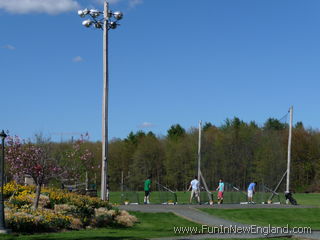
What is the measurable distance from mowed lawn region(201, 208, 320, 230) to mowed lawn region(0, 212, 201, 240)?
3236 mm

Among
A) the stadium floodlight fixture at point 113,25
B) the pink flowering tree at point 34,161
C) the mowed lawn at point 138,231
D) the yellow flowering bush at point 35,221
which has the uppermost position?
the stadium floodlight fixture at point 113,25

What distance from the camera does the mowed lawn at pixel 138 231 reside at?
18203 millimetres

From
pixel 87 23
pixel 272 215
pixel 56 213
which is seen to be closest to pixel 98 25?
pixel 87 23

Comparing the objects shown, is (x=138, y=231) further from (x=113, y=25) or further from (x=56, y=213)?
(x=113, y=25)

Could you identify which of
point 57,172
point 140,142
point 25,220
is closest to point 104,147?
point 57,172

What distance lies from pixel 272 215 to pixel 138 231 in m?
10.9

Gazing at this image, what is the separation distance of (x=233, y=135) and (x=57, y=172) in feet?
226

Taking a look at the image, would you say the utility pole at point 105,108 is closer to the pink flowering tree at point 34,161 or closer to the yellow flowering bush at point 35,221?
the pink flowering tree at point 34,161

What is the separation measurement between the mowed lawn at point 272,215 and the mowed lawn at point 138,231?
3.24 m

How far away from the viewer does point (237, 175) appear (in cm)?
9144

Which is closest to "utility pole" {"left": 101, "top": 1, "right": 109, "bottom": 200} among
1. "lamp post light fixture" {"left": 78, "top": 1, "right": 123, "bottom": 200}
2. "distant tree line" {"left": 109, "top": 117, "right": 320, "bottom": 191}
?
"lamp post light fixture" {"left": 78, "top": 1, "right": 123, "bottom": 200}

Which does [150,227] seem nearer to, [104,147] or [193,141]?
[104,147]

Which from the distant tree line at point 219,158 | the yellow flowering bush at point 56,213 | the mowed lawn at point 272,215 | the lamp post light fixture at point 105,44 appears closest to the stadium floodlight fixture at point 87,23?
the lamp post light fixture at point 105,44

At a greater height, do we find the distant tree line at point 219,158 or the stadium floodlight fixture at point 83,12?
the stadium floodlight fixture at point 83,12
